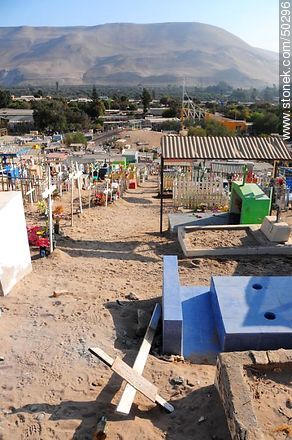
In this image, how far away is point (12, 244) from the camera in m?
7.69

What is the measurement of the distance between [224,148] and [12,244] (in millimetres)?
7114

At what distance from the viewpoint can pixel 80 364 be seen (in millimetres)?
5387

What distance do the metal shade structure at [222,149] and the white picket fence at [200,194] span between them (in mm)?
2999

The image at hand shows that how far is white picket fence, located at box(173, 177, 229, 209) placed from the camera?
51.5ft

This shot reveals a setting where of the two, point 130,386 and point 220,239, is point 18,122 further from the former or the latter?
point 130,386

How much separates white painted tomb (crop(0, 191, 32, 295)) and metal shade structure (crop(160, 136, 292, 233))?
15.8ft

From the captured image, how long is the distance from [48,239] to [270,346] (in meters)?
6.18

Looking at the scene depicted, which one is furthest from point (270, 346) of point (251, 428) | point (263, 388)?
point (251, 428)

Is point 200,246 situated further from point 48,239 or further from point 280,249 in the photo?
point 48,239

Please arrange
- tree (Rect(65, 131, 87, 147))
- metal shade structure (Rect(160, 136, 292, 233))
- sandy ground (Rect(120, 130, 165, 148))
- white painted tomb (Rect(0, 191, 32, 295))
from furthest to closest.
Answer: sandy ground (Rect(120, 130, 165, 148)) < tree (Rect(65, 131, 87, 147)) < metal shade structure (Rect(160, 136, 292, 233)) < white painted tomb (Rect(0, 191, 32, 295))

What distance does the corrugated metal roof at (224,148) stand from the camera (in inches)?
476

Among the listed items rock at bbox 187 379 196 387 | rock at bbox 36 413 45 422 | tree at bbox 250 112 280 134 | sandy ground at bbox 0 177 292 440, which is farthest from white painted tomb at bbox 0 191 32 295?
tree at bbox 250 112 280 134

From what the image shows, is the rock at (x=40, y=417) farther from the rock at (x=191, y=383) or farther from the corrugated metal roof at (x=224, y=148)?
the corrugated metal roof at (x=224, y=148)

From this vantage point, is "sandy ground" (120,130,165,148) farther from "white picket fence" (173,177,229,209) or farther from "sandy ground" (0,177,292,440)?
"sandy ground" (0,177,292,440)
